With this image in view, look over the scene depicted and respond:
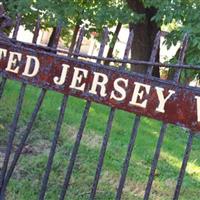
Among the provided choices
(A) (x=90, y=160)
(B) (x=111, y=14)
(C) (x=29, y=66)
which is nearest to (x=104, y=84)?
(C) (x=29, y=66)

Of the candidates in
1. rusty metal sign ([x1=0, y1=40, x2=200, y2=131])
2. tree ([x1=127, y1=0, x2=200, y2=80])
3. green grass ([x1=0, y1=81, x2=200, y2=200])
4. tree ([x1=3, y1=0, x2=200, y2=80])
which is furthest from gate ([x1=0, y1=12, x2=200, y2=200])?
tree ([x1=3, y1=0, x2=200, y2=80])

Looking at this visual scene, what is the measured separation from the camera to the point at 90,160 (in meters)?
5.52

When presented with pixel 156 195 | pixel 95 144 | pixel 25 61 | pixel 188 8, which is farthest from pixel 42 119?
pixel 25 61

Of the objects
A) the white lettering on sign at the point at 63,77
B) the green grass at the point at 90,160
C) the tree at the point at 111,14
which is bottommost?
the green grass at the point at 90,160

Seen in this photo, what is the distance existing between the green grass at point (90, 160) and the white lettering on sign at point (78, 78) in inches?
62.4

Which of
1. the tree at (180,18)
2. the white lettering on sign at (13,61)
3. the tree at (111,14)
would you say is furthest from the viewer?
the tree at (111,14)

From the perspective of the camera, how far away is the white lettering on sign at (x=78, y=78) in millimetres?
3072

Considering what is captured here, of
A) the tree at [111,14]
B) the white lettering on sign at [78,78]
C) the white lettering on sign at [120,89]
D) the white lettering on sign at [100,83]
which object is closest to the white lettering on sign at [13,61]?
the white lettering on sign at [78,78]

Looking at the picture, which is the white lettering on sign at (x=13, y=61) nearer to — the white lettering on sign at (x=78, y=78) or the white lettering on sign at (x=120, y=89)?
the white lettering on sign at (x=78, y=78)

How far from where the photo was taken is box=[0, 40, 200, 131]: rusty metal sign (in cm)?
287

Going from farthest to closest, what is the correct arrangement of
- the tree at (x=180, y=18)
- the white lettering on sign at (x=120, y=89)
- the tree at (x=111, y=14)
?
the tree at (x=111, y=14)
the tree at (x=180, y=18)
the white lettering on sign at (x=120, y=89)

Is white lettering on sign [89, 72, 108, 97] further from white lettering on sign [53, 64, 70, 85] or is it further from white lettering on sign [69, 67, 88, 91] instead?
white lettering on sign [53, 64, 70, 85]

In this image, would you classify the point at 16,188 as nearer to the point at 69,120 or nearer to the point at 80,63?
the point at 80,63

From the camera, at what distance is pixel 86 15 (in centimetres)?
1075
